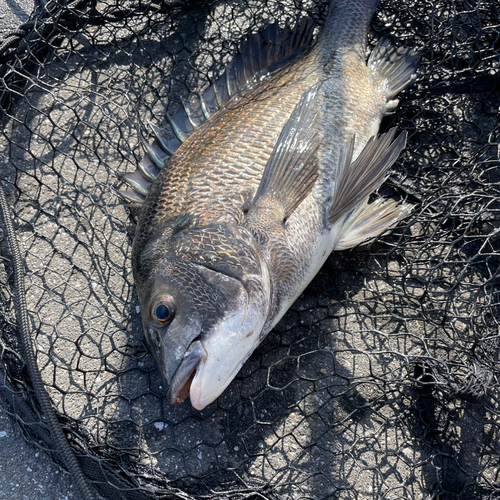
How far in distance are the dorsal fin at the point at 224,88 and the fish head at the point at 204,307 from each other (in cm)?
68

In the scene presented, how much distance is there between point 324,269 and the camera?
9.55ft

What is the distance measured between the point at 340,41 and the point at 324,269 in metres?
1.45

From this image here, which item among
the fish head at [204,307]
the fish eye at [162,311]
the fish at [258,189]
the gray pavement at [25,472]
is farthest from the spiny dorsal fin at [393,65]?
the gray pavement at [25,472]

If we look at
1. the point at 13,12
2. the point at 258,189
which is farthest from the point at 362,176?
the point at 13,12

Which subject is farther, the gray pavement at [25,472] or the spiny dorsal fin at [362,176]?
the spiny dorsal fin at [362,176]

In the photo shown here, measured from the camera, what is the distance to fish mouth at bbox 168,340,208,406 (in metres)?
1.93

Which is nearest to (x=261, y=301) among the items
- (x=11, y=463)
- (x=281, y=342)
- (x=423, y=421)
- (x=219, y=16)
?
(x=281, y=342)

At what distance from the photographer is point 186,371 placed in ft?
6.34

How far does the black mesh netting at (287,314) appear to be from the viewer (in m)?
2.37

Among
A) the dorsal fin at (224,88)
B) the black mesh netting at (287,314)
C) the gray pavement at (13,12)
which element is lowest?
the black mesh netting at (287,314)

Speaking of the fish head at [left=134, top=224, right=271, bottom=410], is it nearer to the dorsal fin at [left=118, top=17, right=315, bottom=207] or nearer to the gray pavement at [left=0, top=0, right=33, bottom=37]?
the dorsal fin at [left=118, top=17, right=315, bottom=207]

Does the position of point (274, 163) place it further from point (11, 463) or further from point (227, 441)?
point (11, 463)

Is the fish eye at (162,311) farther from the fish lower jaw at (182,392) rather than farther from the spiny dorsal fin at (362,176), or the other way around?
the spiny dorsal fin at (362,176)

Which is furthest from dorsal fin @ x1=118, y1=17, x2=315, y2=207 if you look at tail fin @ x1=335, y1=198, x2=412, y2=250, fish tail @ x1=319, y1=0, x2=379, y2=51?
tail fin @ x1=335, y1=198, x2=412, y2=250
